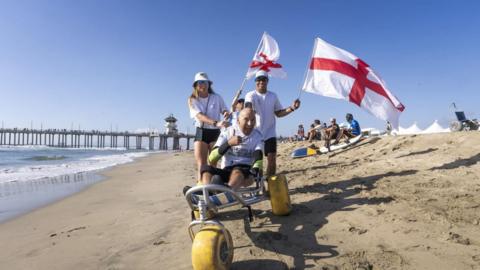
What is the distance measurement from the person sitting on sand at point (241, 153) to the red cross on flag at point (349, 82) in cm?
237

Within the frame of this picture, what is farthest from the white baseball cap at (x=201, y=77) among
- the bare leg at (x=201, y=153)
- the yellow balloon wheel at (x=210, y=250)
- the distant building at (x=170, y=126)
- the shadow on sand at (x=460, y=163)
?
the distant building at (x=170, y=126)

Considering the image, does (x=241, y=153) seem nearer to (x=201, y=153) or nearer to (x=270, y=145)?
(x=201, y=153)

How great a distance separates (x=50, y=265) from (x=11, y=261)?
1.99 ft

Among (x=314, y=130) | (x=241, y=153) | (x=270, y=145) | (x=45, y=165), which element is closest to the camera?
(x=241, y=153)

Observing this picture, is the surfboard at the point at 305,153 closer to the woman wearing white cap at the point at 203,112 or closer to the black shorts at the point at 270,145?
the black shorts at the point at 270,145

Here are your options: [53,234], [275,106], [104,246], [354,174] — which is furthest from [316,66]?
[53,234]

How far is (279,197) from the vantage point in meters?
3.90

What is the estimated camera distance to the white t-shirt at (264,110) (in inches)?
202

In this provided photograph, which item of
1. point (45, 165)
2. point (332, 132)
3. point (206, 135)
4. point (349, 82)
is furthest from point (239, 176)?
point (45, 165)

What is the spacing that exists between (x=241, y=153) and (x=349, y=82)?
310 cm

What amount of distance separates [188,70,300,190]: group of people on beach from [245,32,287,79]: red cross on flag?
126 cm

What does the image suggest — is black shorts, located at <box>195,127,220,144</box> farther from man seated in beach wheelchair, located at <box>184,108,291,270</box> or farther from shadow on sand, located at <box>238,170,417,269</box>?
shadow on sand, located at <box>238,170,417,269</box>

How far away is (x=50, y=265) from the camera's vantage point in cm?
307

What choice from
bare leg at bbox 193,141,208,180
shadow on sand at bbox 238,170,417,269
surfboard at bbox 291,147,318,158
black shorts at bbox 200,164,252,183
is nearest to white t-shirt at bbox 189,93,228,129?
bare leg at bbox 193,141,208,180
